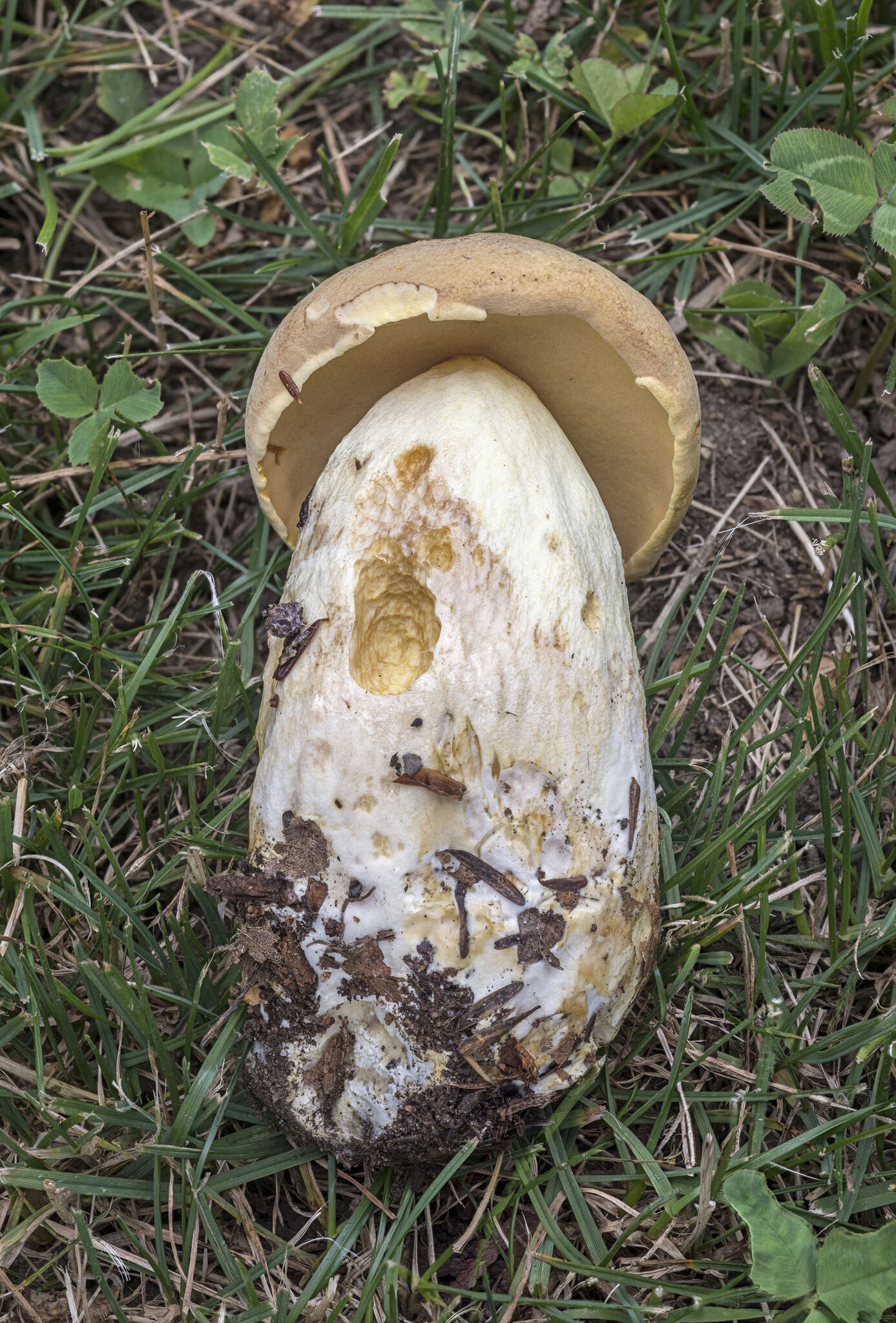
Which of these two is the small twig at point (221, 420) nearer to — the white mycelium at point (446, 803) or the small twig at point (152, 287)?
the small twig at point (152, 287)

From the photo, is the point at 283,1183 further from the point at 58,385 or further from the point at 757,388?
the point at 757,388

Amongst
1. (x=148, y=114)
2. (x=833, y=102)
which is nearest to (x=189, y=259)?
(x=148, y=114)

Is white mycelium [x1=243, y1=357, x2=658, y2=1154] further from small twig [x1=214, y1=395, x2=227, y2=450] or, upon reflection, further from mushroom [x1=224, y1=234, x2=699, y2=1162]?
small twig [x1=214, y1=395, x2=227, y2=450]

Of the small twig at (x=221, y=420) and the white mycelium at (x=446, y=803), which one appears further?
the small twig at (x=221, y=420)

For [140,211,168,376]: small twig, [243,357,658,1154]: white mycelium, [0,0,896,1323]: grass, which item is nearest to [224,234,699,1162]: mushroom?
[243,357,658,1154]: white mycelium

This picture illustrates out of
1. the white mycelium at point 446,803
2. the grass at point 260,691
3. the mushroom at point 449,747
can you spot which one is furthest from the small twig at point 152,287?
the white mycelium at point 446,803

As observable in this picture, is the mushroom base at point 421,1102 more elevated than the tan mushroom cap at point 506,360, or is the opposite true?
the tan mushroom cap at point 506,360
